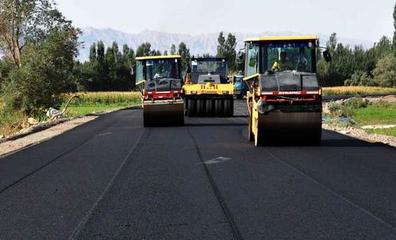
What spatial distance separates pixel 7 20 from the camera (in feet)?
185

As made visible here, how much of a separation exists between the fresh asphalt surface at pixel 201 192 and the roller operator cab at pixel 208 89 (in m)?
12.7

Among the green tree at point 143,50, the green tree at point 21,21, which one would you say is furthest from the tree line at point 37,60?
the green tree at point 143,50

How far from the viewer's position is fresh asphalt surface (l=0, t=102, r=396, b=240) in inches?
291

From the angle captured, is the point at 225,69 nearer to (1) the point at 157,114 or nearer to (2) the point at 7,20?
(1) the point at 157,114

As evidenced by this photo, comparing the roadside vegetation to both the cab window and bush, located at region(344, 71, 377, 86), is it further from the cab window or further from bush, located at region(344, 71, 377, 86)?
bush, located at region(344, 71, 377, 86)

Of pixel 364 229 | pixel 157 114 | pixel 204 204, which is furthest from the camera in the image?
pixel 157 114

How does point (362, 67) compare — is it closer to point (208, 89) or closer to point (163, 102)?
point (208, 89)

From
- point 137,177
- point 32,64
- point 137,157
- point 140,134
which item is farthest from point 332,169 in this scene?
point 32,64

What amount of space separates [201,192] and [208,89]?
20.1m

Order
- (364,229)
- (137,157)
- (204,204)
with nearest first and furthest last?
(364,229) → (204,204) → (137,157)

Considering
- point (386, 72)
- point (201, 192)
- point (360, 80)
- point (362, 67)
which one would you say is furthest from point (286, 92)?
point (362, 67)

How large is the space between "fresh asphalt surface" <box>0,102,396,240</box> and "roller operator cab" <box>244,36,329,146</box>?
1.69 feet

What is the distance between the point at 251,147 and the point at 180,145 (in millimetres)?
2107

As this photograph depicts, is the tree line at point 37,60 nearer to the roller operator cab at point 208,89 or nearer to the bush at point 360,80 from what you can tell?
the roller operator cab at point 208,89
